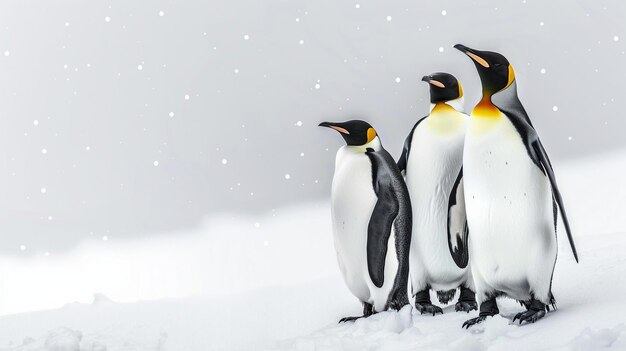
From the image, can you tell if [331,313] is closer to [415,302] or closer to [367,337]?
[415,302]

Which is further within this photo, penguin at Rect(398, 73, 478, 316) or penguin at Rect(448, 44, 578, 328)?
penguin at Rect(398, 73, 478, 316)

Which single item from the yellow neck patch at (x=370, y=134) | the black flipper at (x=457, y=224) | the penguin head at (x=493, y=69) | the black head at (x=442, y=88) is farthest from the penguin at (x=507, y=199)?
the yellow neck patch at (x=370, y=134)

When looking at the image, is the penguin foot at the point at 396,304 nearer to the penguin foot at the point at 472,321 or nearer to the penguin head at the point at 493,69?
the penguin foot at the point at 472,321

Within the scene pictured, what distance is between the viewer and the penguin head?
3021 millimetres

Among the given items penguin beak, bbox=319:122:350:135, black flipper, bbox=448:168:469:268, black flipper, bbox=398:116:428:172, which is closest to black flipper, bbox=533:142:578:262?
black flipper, bbox=448:168:469:268

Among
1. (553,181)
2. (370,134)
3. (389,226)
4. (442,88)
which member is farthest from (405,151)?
(553,181)

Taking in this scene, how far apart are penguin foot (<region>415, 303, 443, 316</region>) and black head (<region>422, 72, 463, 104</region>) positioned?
0.95 meters

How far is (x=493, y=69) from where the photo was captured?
303cm

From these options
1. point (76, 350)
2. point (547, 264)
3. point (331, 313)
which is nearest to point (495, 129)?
point (547, 264)

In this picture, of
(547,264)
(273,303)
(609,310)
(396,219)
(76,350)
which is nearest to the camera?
(609,310)

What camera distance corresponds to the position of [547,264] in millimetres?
2951

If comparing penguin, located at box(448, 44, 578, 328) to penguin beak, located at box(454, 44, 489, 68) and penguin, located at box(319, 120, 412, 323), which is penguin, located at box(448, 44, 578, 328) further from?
penguin, located at box(319, 120, 412, 323)

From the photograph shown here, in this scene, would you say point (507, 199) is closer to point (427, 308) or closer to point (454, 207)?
point (454, 207)

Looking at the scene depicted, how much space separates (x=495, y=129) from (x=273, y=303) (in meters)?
2.18
